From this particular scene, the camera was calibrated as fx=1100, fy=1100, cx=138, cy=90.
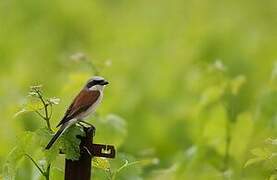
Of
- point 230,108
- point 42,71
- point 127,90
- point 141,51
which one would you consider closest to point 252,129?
point 230,108

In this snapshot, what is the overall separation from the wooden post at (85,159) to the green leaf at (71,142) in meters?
0.02

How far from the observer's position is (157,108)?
24.9 feet

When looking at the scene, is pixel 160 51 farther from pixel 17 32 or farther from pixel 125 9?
pixel 125 9

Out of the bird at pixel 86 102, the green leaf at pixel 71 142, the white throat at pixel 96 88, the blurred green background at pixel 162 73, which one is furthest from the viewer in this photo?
the blurred green background at pixel 162 73

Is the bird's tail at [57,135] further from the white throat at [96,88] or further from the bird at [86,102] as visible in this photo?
the white throat at [96,88]

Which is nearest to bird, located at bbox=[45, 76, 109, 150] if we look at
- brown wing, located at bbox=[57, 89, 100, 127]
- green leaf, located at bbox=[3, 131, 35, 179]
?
brown wing, located at bbox=[57, 89, 100, 127]

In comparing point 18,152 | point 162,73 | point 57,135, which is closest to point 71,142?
point 57,135

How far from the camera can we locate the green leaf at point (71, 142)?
117 inches

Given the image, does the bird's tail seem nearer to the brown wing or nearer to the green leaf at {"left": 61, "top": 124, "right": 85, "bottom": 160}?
the green leaf at {"left": 61, "top": 124, "right": 85, "bottom": 160}

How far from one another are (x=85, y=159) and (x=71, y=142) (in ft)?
0.20

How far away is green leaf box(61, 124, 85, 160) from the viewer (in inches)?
117

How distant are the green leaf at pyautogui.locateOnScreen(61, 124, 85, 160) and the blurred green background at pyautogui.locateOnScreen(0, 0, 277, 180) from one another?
0.55ft

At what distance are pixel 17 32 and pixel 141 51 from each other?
1.29 meters

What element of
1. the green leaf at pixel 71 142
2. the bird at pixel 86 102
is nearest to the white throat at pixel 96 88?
the bird at pixel 86 102
